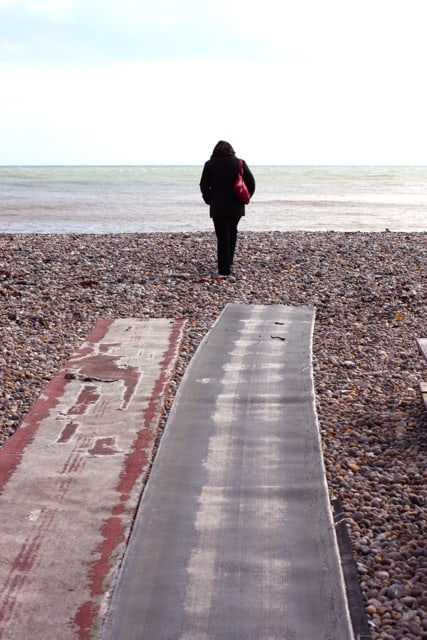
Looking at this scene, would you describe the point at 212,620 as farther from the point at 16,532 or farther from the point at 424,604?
the point at 16,532

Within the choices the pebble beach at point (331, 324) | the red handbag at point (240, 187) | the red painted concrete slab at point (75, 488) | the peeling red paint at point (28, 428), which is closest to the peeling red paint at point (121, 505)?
the red painted concrete slab at point (75, 488)

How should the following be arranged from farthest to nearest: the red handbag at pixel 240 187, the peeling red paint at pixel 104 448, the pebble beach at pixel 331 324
Answer: 1. the red handbag at pixel 240 187
2. the peeling red paint at pixel 104 448
3. the pebble beach at pixel 331 324

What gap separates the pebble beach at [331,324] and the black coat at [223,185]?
0.84 meters

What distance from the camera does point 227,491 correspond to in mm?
3752

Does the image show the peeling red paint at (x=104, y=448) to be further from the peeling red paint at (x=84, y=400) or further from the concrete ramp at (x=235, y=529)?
the peeling red paint at (x=84, y=400)

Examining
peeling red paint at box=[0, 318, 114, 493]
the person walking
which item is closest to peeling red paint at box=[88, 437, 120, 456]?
peeling red paint at box=[0, 318, 114, 493]

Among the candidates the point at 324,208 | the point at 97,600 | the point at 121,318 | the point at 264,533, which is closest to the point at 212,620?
the point at 97,600

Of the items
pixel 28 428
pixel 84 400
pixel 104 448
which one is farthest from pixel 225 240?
pixel 104 448

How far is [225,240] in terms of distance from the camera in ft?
31.2

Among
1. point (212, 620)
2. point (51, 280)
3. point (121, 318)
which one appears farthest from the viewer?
point (51, 280)

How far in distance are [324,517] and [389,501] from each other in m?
0.41
